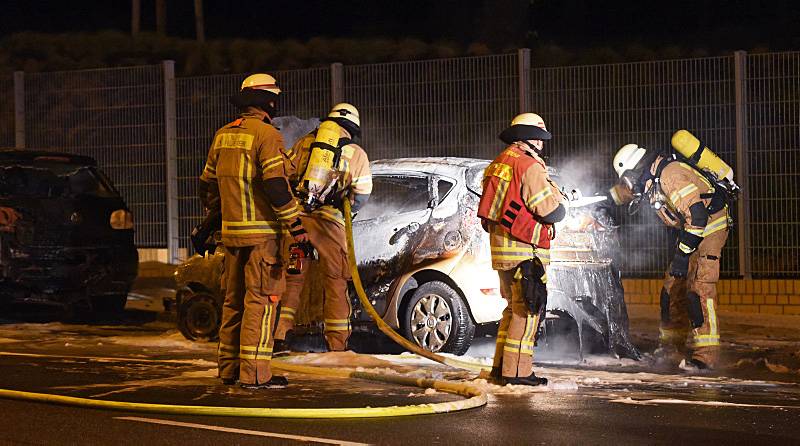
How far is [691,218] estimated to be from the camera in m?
10.6

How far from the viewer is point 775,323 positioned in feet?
47.1

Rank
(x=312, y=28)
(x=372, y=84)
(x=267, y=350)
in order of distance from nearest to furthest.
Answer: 1. (x=267, y=350)
2. (x=372, y=84)
3. (x=312, y=28)

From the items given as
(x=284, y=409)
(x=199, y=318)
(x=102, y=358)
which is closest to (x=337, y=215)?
(x=102, y=358)

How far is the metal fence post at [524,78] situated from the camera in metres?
16.1

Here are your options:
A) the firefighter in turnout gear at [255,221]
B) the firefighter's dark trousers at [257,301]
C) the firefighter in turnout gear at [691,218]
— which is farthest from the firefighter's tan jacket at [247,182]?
the firefighter in turnout gear at [691,218]

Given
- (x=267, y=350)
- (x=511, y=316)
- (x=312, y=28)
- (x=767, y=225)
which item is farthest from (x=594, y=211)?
(x=312, y=28)

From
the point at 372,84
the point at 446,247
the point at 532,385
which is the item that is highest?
the point at 372,84

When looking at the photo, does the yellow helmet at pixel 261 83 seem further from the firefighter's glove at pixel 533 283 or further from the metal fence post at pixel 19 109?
the metal fence post at pixel 19 109

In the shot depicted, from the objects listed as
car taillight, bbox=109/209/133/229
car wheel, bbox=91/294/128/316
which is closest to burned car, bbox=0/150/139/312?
car taillight, bbox=109/209/133/229

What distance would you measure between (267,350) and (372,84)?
8.45 metres

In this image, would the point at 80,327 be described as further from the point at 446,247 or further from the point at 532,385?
the point at 532,385

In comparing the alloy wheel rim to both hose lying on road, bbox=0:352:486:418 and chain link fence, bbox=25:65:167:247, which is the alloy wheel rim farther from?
chain link fence, bbox=25:65:167:247

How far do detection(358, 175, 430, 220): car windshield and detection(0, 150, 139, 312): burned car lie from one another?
412 centimetres

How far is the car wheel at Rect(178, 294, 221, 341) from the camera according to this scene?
12.5 metres
